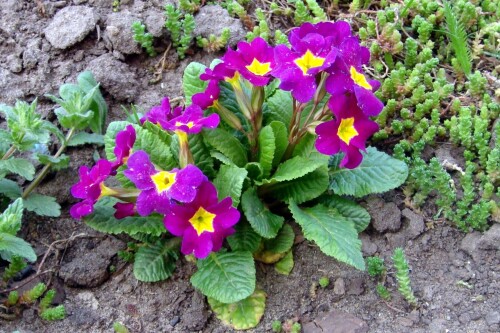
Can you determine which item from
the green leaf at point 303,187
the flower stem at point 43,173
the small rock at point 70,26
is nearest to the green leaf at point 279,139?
the green leaf at point 303,187

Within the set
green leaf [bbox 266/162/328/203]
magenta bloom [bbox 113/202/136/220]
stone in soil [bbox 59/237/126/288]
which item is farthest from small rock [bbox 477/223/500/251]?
stone in soil [bbox 59/237/126/288]

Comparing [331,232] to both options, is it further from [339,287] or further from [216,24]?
[216,24]

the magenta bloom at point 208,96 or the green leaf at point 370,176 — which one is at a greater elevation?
the magenta bloom at point 208,96

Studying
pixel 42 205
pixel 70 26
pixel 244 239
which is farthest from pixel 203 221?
pixel 70 26

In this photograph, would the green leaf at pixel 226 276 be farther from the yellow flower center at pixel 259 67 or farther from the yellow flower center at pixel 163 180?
the yellow flower center at pixel 259 67

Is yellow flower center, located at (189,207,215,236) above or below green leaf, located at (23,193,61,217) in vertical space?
above

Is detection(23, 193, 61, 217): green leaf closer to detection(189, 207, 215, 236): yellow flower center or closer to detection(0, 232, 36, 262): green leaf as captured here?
detection(0, 232, 36, 262): green leaf

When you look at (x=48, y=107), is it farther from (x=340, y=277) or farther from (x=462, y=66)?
(x=462, y=66)
